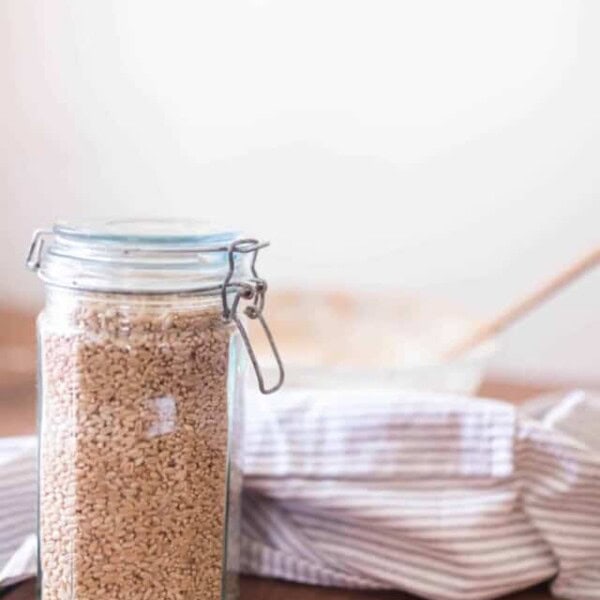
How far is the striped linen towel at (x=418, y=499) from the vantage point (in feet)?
1.81

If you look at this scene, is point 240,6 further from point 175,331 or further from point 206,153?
point 175,331

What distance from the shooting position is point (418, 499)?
0.56 m

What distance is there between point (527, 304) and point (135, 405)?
0.49 meters

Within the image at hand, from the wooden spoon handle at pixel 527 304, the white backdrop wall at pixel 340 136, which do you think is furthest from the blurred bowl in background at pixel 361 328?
the white backdrop wall at pixel 340 136

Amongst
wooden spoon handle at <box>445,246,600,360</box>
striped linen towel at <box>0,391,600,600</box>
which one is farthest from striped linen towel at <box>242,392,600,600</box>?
wooden spoon handle at <box>445,246,600,360</box>

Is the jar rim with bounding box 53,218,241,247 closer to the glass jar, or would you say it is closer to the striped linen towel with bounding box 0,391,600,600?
the glass jar

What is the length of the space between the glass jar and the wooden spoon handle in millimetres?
413

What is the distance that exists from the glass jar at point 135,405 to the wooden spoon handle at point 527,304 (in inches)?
16.3

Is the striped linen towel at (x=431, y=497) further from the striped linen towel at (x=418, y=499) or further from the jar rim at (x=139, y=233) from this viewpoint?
the jar rim at (x=139, y=233)

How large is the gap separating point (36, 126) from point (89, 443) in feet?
2.86

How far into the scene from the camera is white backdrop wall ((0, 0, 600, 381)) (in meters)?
1.12

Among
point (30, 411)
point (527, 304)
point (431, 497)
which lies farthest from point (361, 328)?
point (431, 497)

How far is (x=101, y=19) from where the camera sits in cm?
122

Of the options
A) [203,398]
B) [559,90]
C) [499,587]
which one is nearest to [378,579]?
[499,587]
